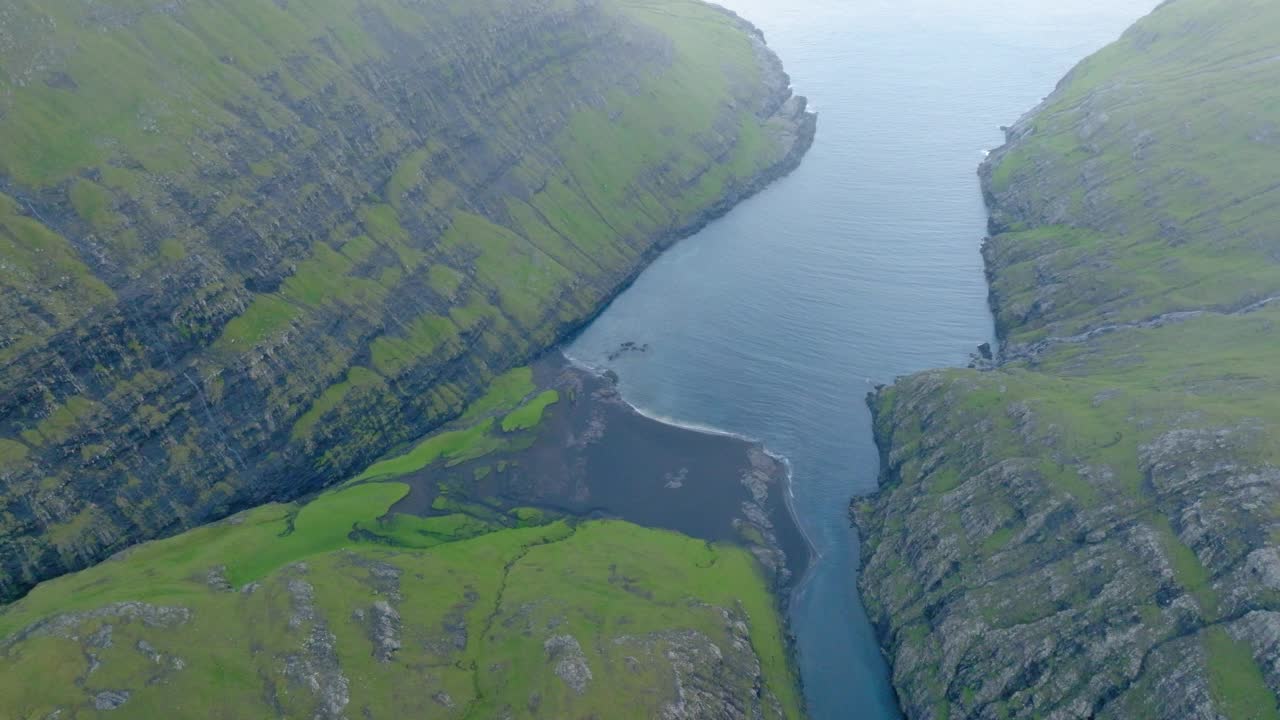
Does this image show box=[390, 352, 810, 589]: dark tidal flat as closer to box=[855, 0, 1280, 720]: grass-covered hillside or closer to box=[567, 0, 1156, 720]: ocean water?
box=[567, 0, 1156, 720]: ocean water

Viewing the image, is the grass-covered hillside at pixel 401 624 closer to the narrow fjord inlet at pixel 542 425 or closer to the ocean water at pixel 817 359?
the narrow fjord inlet at pixel 542 425

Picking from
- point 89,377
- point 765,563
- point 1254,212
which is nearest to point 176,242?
point 89,377

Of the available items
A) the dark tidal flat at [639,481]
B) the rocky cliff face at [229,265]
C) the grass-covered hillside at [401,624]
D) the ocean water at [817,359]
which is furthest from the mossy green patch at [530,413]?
the grass-covered hillside at [401,624]

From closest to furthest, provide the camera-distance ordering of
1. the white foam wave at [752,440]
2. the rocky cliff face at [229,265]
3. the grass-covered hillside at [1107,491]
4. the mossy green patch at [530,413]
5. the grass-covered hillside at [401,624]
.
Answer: the grass-covered hillside at [1107,491]
the grass-covered hillside at [401,624]
the rocky cliff face at [229,265]
the white foam wave at [752,440]
the mossy green patch at [530,413]

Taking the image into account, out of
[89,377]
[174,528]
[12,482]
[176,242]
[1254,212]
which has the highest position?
[1254,212]

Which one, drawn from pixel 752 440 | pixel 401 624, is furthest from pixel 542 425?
pixel 401 624

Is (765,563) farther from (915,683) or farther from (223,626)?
(223,626)
